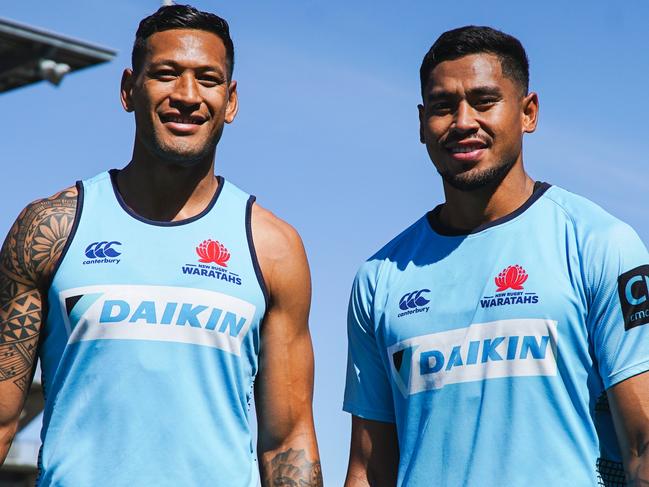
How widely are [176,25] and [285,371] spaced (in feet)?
7.02

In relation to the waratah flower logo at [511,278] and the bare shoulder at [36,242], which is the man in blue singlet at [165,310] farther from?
the waratah flower logo at [511,278]

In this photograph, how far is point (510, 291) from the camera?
6.00 meters

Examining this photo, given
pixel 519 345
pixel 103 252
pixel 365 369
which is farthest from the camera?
pixel 365 369

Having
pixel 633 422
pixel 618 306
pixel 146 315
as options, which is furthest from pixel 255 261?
pixel 633 422

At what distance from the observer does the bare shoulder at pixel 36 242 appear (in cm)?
613

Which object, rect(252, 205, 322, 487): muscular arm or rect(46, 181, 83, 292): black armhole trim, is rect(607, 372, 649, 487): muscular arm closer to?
rect(252, 205, 322, 487): muscular arm

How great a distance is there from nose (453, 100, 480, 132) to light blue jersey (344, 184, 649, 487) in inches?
22.1

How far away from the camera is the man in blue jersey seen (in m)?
5.70

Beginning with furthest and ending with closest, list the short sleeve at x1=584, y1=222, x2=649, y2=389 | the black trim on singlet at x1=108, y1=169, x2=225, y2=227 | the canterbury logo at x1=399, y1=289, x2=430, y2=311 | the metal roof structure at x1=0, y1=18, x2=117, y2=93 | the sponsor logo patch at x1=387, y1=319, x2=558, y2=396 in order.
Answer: the metal roof structure at x1=0, y1=18, x2=117, y2=93 < the black trim on singlet at x1=108, y1=169, x2=225, y2=227 < the canterbury logo at x1=399, y1=289, x2=430, y2=311 < the sponsor logo patch at x1=387, y1=319, x2=558, y2=396 < the short sleeve at x1=584, y1=222, x2=649, y2=389

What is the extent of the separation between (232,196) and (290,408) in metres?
1.31

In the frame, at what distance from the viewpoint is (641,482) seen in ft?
18.0

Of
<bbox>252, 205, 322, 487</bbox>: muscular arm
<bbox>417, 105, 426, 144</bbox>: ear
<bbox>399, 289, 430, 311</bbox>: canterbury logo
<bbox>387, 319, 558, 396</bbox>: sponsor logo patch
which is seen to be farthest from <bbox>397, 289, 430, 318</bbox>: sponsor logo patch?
<bbox>417, 105, 426, 144</bbox>: ear

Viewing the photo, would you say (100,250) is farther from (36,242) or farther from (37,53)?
(37,53)

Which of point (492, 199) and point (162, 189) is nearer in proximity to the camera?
point (492, 199)
